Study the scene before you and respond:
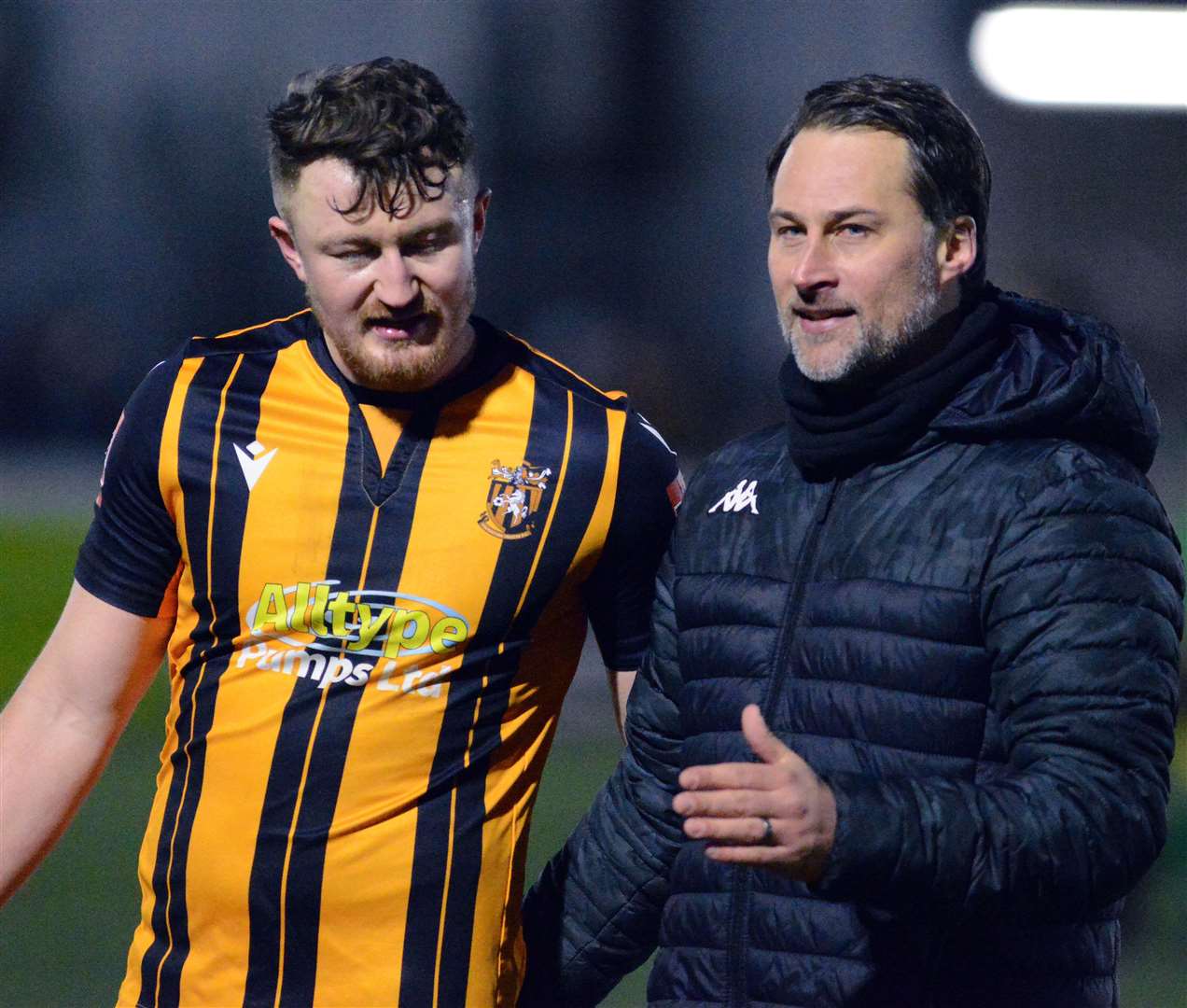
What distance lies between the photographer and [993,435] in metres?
1.87

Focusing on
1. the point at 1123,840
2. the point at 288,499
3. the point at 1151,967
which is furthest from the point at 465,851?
the point at 1151,967

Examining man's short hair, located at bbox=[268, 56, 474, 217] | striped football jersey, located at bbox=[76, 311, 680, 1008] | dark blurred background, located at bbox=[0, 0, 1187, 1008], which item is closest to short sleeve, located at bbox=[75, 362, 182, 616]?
striped football jersey, located at bbox=[76, 311, 680, 1008]

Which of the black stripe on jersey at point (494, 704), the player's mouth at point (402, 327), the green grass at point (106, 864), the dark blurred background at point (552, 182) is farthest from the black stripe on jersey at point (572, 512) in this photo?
the dark blurred background at point (552, 182)

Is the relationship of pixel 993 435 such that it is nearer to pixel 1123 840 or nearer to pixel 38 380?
pixel 1123 840

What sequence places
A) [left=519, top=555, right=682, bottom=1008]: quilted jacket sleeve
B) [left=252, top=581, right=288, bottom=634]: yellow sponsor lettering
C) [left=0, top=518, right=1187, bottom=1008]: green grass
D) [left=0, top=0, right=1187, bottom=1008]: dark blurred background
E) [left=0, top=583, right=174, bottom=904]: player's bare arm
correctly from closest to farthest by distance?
Result: [left=519, top=555, right=682, bottom=1008]: quilted jacket sleeve < [left=252, top=581, right=288, bottom=634]: yellow sponsor lettering < [left=0, top=583, right=174, bottom=904]: player's bare arm < [left=0, top=518, right=1187, bottom=1008]: green grass < [left=0, top=0, right=1187, bottom=1008]: dark blurred background

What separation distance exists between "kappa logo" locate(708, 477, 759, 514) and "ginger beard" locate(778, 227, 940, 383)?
16 cm

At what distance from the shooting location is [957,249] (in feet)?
6.49

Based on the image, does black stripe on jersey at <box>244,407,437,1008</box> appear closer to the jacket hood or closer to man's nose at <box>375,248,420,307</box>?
man's nose at <box>375,248,420,307</box>

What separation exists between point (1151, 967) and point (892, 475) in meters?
3.94

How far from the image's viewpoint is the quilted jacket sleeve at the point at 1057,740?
5.33 feet

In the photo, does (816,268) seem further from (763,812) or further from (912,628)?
(763,812)

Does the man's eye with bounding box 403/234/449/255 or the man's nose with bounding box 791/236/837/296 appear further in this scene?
the man's eye with bounding box 403/234/449/255

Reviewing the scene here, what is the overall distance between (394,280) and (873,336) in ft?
2.03

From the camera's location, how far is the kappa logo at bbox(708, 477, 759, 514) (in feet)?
6.68
